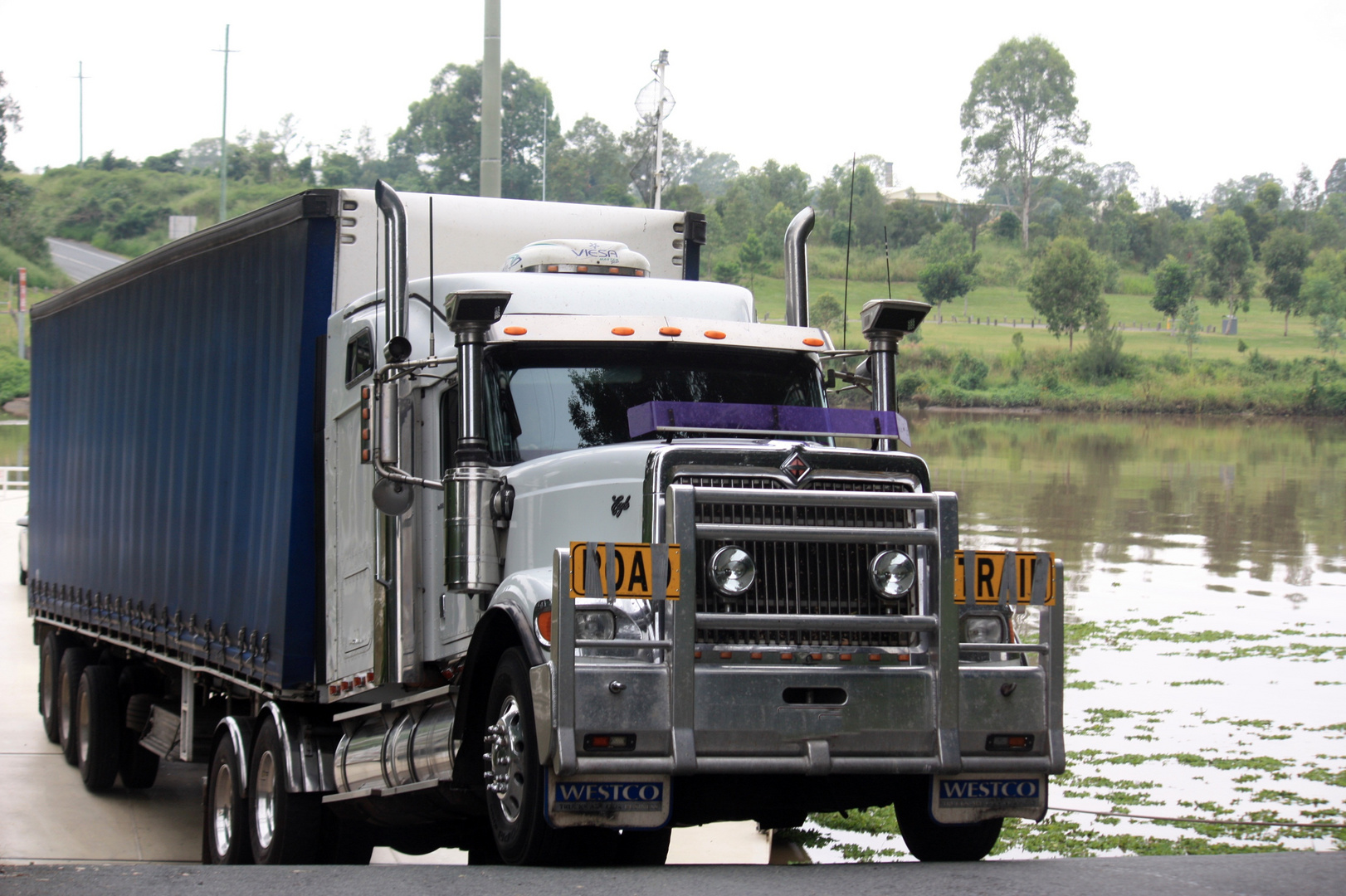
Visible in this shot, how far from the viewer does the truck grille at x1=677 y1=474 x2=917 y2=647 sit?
6273 millimetres

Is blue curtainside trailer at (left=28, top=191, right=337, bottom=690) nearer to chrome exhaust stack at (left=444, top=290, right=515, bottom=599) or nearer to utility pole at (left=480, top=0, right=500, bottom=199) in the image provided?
chrome exhaust stack at (left=444, top=290, right=515, bottom=599)

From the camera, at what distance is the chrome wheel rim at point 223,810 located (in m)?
9.80

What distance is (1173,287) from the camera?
4520 inches

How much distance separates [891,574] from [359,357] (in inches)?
140

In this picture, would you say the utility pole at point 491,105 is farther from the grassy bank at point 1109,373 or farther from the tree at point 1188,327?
the tree at point 1188,327

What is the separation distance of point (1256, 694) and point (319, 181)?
12732cm

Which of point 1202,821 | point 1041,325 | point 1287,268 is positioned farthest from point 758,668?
point 1287,268

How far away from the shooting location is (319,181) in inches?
5315

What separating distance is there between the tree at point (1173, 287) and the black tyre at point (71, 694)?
110 metres

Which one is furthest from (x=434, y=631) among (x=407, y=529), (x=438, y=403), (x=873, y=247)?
(x=873, y=247)

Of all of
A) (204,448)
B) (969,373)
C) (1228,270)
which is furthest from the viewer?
(1228,270)

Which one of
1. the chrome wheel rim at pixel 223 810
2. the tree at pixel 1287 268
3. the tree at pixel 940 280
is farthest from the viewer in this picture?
the tree at pixel 1287 268

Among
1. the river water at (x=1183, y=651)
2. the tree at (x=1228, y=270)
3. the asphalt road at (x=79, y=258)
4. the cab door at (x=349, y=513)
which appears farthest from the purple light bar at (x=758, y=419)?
the tree at (x=1228, y=270)

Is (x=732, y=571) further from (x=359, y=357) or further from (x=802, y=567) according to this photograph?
(x=359, y=357)
